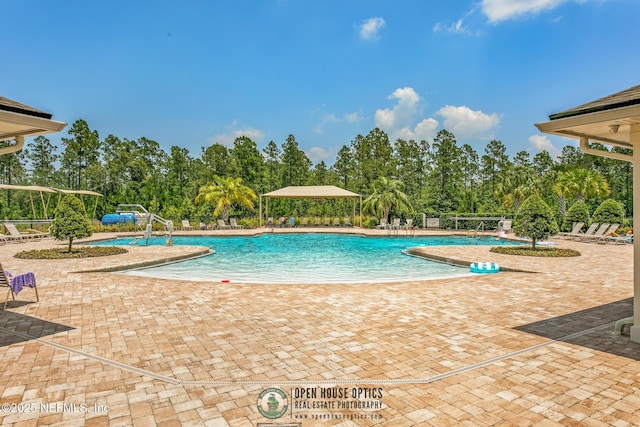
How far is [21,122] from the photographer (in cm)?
384

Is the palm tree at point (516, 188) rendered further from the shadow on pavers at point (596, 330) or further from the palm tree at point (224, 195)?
the shadow on pavers at point (596, 330)

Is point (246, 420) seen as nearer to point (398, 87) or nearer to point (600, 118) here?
point (600, 118)

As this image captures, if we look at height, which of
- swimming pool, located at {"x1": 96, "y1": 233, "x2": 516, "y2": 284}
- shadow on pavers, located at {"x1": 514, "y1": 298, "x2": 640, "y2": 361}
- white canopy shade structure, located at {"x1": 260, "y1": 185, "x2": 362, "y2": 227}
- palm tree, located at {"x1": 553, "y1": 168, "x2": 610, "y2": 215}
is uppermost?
palm tree, located at {"x1": 553, "y1": 168, "x2": 610, "y2": 215}

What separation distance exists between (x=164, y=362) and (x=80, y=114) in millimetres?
39438

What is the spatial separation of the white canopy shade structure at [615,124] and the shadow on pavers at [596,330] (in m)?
0.21

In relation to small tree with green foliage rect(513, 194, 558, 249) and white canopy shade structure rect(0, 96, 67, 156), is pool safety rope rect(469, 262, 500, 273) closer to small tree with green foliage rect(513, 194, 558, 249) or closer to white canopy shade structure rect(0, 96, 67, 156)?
small tree with green foliage rect(513, 194, 558, 249)

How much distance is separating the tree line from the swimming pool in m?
9.49

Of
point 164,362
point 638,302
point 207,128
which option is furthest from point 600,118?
point 207,128

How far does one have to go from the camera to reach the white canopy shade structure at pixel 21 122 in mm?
3730

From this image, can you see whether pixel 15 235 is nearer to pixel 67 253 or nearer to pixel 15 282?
pixel 67 253

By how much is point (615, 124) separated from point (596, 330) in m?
2.48

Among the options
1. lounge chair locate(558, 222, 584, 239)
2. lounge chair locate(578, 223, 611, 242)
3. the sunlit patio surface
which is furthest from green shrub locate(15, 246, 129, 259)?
lounge chair locate(558, 222, 584, 239)

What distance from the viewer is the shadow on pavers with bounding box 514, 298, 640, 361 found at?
4012 mm

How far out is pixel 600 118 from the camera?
148 inches
